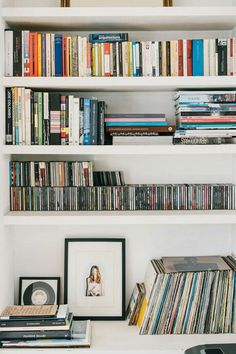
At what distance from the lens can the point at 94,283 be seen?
216 cm

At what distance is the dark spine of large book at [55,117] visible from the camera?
2.00 meters

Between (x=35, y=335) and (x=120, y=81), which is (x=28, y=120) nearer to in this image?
(x=120, y=81)

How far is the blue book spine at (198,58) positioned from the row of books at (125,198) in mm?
478

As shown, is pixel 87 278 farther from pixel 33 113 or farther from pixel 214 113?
pixel 214 113

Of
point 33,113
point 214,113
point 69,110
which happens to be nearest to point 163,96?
point 214,113

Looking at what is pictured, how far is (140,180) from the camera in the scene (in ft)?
7.22

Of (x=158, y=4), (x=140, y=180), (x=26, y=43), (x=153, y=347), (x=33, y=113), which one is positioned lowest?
(x=153, y=347)

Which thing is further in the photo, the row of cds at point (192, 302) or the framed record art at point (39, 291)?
the framed record art at point (39, 291)

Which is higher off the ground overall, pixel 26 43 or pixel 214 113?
pixel 26 43

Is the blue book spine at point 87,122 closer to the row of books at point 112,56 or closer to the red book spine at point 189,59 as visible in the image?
the row of books at point 112,56

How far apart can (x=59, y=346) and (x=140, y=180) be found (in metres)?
0.78

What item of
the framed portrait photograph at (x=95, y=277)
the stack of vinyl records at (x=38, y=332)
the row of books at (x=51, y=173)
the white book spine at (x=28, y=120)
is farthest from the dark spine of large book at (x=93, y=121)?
the stack of vinyl records at (x=38, y=332)

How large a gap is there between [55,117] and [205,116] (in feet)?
2.01

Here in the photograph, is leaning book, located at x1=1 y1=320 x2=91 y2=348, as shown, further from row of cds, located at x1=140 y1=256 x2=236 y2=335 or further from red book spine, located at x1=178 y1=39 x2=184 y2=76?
red book spine, located at x1=178 y1=39 x2=184 y2=76
